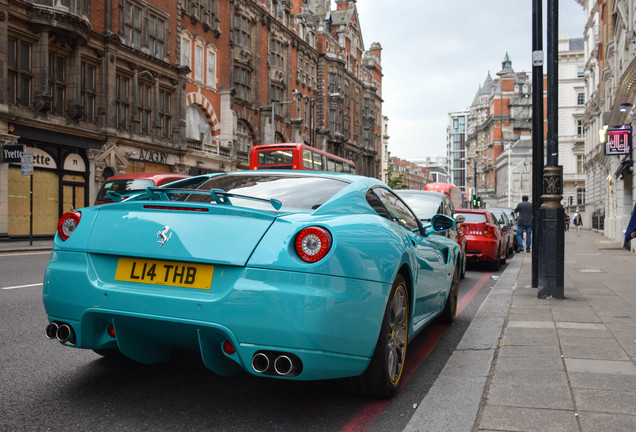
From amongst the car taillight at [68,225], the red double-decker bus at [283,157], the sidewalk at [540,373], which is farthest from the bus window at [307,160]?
the car taillight at [68,225]

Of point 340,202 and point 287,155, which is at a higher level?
point 287,155

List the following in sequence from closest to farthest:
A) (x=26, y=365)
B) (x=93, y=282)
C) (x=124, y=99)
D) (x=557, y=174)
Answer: (x=93, y=282) < (x=26, y=365) < (x=557, y=174) < (x=124, y=99)

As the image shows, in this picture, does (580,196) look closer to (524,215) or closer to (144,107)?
(144,107)

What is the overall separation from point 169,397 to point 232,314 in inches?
40.5

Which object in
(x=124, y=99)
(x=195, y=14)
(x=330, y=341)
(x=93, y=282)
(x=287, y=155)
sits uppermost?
(x=195, y=14)

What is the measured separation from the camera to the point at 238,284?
3045mm

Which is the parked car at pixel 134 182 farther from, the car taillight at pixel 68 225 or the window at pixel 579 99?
the window at pixel 579 99

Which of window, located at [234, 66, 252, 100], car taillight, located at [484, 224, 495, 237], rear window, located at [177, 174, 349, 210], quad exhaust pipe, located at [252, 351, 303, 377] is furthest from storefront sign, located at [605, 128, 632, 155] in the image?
window, located at [234, 66, 252, 100]

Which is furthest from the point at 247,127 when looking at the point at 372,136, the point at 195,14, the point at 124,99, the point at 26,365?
the point at 26,365

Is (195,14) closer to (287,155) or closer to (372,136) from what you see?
(287,155)

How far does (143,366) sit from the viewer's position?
436 cm

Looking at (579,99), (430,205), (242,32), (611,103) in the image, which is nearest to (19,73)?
(430,205)

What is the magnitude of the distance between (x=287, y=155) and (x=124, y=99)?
956 cm

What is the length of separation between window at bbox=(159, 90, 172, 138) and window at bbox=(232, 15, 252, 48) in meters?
9.44
